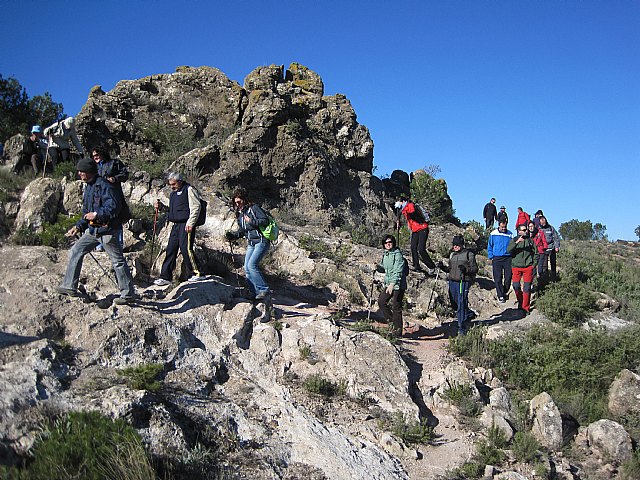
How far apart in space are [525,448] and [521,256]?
544 centimetres

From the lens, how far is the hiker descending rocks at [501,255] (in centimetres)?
1110

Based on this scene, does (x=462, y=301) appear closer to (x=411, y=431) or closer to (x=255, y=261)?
(x=411, y=431)

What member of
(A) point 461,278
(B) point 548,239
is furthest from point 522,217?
(A) point 461,278

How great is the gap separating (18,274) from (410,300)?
7.94 meters

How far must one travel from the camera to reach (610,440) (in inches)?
263

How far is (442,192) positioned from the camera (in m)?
20.5

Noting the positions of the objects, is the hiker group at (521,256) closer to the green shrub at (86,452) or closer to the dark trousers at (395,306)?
the dark trousers at (395,306)

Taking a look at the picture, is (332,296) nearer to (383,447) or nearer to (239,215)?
(239,215)

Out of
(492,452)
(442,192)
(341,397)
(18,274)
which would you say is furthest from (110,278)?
(442,192)

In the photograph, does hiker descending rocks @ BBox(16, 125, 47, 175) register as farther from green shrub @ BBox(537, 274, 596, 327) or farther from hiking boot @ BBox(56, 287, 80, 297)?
green shrub @ BBox(537, 274, 596, 327)

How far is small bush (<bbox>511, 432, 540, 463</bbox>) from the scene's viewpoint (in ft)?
20.5

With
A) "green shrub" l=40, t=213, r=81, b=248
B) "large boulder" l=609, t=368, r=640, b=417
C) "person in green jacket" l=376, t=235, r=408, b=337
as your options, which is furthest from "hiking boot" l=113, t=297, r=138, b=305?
"large boulder" l=609, t=368, r=640, b=417

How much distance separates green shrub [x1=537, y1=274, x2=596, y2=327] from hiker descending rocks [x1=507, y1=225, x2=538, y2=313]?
0.43 meters

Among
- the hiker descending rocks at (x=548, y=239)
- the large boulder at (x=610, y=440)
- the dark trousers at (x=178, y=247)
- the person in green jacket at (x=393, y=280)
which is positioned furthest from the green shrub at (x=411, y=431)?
the hiker descending rocks at (x=548, y=239)
